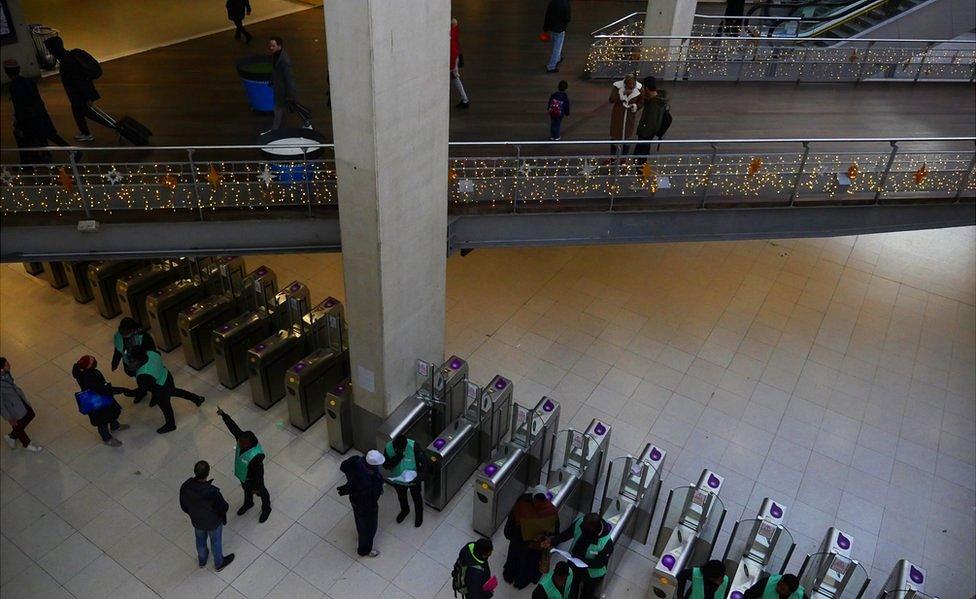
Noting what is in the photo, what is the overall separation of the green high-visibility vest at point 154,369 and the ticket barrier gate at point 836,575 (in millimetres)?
6131

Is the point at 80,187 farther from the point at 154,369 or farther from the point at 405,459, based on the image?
the point at 405,459

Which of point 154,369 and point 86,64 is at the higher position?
point 86,64

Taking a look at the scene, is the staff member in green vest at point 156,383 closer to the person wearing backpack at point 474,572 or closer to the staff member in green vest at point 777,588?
the person wearing backpack at point 474,572

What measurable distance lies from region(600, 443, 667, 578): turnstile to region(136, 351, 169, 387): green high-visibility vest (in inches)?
176

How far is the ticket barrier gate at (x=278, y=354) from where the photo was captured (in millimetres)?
Answer: 7582

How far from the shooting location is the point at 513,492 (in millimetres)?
6750

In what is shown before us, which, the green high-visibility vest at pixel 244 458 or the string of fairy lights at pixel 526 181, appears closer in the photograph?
the green high-visibility vest at pixel 244 458

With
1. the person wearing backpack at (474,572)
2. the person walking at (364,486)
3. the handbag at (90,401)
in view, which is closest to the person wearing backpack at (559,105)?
the person walking at (364,486)

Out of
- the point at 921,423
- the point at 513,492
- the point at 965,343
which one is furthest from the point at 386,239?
the point at 965,343

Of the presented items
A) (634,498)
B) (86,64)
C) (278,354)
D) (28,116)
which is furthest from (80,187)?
(634,498)

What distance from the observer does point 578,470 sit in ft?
21.3

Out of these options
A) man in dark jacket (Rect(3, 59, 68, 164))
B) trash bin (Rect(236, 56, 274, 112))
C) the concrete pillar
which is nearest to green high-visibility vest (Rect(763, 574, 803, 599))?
the concrete pillar

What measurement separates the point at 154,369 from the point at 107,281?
7.48 feet

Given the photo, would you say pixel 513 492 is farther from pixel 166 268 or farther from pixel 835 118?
pixel 835 118
